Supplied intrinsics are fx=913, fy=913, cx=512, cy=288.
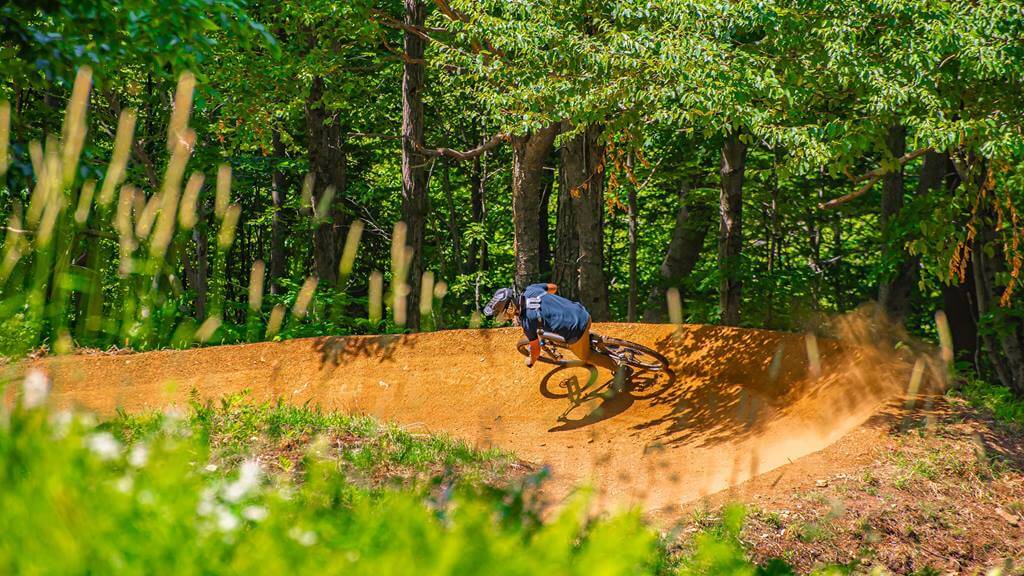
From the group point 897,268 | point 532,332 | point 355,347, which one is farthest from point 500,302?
point 897,268

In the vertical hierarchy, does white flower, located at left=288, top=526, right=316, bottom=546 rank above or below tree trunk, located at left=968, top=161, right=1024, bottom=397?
below

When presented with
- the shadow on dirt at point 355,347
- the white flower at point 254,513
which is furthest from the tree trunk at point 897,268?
the white flower at point 254,513

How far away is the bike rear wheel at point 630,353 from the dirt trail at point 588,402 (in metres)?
0.40

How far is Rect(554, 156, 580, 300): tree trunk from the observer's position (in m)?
16.3

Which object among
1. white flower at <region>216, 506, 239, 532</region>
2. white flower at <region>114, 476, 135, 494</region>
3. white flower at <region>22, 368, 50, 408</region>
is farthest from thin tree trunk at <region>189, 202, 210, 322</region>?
white flower at <region>216, 506, 239, 532</region>

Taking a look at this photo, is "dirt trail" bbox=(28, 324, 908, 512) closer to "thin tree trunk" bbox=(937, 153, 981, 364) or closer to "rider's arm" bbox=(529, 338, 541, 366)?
"rider's arm" bbox=(529, 338, 541, 366)

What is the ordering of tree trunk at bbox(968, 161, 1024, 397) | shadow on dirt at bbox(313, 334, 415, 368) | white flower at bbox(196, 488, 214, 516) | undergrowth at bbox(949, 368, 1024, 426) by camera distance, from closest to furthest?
white flower at bbox(196, 488, 214, 516) < undergrowth at bbox(949, 368, 1024, 426) < tree trunk at bbox(968, 161, 1024, 397) < shadow on dirt at bbox(313, 334, 415, 368)

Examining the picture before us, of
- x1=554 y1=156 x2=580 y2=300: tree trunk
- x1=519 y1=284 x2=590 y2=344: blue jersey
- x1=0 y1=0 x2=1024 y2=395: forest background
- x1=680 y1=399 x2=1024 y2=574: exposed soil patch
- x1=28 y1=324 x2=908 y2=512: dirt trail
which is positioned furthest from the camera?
x1=554 y1=156 x2=580 y2=300: tree trunk

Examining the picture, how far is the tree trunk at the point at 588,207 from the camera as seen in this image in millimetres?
15820

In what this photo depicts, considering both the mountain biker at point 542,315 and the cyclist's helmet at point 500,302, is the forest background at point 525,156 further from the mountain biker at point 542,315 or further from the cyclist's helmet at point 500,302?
the mountain biker at point 542,315

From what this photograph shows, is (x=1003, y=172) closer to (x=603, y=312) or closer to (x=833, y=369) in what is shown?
(x=833, y=369)

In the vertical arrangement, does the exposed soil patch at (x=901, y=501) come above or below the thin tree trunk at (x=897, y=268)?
below

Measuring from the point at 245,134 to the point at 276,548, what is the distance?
15.7 m

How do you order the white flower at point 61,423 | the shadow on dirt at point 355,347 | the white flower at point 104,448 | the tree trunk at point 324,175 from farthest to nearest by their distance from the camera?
1. the tree trunk at point 324,175
2. the shadow on dirt at point 355,347
3. the white flower at point 61,423
4. the white flower at point 104,448
